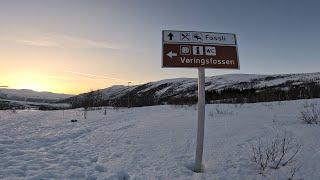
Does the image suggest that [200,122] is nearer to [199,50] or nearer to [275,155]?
[199,50]

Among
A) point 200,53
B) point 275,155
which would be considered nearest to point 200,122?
point 200,53

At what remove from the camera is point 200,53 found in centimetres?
631

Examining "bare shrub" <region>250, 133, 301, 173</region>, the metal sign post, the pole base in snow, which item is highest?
the metal sign post

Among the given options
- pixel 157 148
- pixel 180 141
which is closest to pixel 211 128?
pixel 180 141

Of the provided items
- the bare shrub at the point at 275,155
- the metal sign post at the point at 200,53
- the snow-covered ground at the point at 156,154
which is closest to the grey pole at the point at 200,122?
the metal sign post at the point at 200,53

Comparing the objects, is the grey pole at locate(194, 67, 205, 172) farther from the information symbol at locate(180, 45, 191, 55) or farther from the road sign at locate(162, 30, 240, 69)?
the information symbol at locate(180, 45, 191, 55)

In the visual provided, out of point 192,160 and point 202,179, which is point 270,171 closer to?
point 202,179

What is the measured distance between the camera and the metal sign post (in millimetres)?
6250

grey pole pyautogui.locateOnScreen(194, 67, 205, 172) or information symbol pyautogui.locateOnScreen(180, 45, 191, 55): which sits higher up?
information symbol pyautogui.locateOnScreen(180, 45, 191, 55)

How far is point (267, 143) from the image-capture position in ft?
23.7

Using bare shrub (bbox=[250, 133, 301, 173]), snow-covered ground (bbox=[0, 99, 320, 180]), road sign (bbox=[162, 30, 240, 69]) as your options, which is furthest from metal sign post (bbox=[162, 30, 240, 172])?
bare shrub (bbox=[250, 133, 301, 173])

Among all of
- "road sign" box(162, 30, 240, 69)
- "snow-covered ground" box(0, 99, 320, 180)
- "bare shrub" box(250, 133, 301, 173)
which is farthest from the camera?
"road sign" box(162, 30, 240, 69)

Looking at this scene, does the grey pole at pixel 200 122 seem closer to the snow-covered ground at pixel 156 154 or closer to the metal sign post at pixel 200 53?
the metal sign post at pixel 200 53

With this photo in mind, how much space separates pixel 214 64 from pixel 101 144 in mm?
4454
